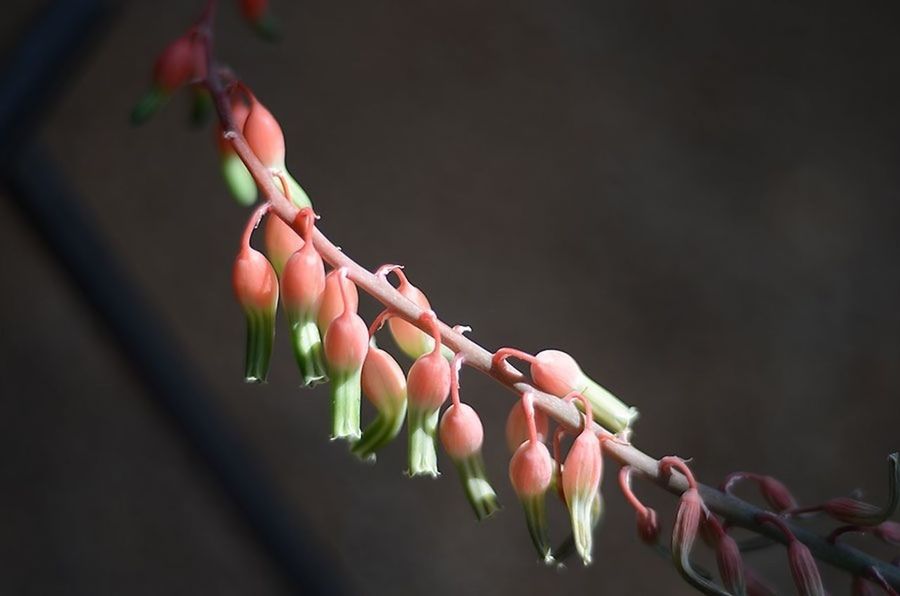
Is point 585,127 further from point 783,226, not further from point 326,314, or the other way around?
point 326,314

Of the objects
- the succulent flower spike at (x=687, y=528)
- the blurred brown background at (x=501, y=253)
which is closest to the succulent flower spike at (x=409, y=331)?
the succulent flower spike at (x=687, y=528)

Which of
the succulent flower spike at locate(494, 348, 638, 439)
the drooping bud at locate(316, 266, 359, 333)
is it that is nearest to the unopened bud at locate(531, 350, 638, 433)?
the succulent flower spike at locate(494, 348, 638, 439)

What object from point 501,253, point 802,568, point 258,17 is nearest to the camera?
point 802,568

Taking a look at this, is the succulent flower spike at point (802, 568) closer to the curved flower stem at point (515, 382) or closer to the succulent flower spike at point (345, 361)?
the curved flower stem at point (515, 382)

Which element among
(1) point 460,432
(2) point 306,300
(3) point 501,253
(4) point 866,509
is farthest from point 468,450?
(3) point 501,253

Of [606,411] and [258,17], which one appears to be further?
[258,17]

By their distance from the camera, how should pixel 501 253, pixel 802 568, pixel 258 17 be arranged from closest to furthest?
1. pixel 802 568
2. pixel 258 17
3. pixel 501 253

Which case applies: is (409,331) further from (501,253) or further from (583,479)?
(501,253)

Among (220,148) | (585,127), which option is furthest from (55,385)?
(220,148)

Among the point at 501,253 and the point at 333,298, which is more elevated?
the point at 501,253
